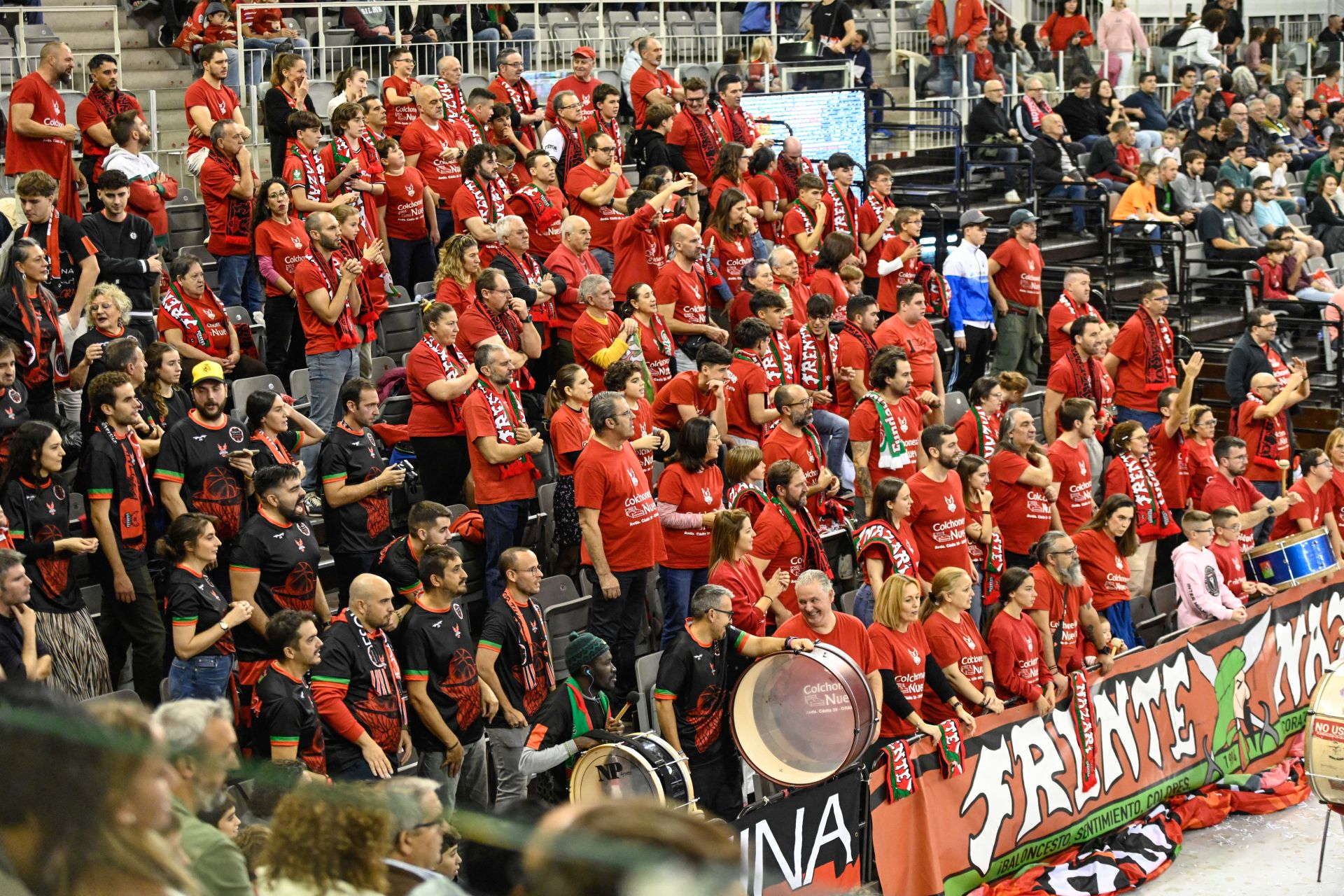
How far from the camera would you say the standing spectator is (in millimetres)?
13328

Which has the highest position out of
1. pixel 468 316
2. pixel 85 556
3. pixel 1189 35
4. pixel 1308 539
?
pixel 1189 35

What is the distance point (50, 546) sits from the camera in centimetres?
714

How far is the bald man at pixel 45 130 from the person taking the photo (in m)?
10.6

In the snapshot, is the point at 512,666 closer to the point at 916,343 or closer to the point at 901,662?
the point at 901,662

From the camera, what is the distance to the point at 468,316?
388 inches

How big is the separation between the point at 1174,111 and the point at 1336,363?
262 inches

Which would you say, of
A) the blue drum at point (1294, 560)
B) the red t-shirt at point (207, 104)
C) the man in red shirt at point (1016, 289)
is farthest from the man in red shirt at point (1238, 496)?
the red t-shirt at point (207, 104)

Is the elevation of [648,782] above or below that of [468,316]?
below

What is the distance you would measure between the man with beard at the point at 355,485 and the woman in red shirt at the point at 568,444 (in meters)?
1.01

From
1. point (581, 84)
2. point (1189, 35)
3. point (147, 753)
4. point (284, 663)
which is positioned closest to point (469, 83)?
point (581, 84)

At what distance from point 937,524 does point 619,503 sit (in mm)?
2081

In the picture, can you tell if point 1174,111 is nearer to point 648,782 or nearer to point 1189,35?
point 1189,35

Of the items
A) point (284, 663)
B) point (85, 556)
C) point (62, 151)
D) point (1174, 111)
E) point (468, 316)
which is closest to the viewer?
point (284, 663)

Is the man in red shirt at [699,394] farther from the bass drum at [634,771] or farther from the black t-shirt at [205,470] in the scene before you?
the bass drum at [634,771]
